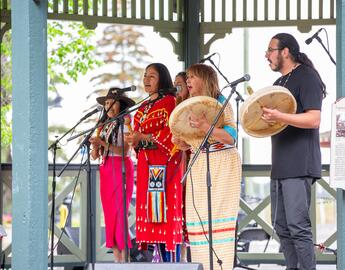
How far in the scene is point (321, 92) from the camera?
6.70 m

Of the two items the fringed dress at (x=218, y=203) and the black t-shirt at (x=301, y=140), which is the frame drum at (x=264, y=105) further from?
the fringed dress at (x=218, y=203)

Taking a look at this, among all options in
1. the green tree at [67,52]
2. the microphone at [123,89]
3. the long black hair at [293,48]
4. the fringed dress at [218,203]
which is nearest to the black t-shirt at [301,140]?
the long black hair at [293,48]

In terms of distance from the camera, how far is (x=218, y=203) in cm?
684

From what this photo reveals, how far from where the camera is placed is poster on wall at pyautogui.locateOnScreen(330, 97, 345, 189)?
5914 mm

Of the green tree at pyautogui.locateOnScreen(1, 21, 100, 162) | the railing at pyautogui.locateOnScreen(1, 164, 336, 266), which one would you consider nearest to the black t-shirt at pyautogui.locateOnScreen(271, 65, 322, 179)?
the railing at pyautogui.locateOnScreen(1, 164, 336, 266)

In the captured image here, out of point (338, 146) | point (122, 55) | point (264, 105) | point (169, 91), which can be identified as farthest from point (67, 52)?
point (122, 55)

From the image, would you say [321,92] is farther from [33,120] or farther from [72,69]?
[72,69]

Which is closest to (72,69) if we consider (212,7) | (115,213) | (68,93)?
(212,7)

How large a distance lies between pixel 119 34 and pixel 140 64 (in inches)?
109

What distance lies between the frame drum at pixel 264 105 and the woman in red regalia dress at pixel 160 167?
1.35 meters

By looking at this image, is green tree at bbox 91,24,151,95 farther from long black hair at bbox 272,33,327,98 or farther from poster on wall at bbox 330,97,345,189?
Answer: poster on wall at bbox 330,97,345,189

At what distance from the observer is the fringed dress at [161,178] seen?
26.1 feet

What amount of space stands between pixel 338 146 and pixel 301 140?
0.80 m

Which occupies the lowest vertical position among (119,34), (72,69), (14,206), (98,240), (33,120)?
(98,240)
